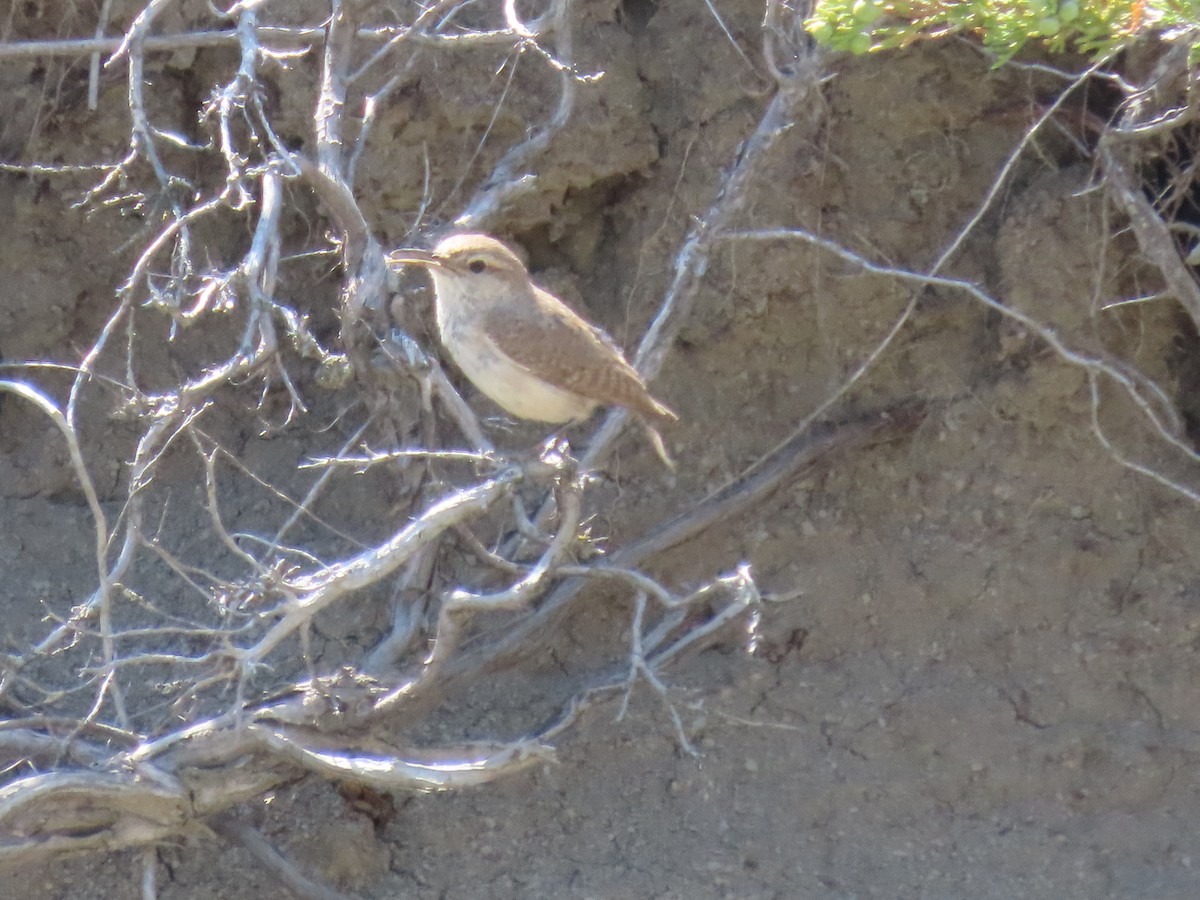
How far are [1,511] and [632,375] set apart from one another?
312 centimetres

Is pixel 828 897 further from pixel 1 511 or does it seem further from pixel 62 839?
pixel 1 511

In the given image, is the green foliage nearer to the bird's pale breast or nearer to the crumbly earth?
the bird's pale breast

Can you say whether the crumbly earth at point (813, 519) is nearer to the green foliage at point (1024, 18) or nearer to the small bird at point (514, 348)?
the small bird at point (514, 348)

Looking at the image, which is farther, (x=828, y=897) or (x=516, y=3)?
(x=516, y=3)

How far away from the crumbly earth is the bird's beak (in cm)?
142

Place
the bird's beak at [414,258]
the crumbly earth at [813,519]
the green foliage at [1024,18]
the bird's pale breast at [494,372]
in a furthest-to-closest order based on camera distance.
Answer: the crumbly earth at [813,519], the bird's pale breast at [494,372], the bird's beak at [414,258], the green foliage at [1024,18]

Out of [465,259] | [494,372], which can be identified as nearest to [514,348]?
[494,372]

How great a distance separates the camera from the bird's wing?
186 inches

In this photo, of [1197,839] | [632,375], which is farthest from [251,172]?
[1197,839]

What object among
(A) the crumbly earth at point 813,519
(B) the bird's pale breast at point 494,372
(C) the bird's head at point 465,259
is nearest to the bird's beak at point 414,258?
(C) the bird's head at point 465,259

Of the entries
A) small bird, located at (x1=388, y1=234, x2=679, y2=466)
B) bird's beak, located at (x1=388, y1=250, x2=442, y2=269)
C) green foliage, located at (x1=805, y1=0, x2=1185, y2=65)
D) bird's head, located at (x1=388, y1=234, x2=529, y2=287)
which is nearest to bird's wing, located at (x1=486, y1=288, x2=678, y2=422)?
small bird, located at (x1=388, y1=234, x2=679, y2=466)

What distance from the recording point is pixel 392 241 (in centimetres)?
610

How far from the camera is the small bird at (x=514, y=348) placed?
4727 millimetres

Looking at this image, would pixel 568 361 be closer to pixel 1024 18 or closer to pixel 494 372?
pixel 494 372
